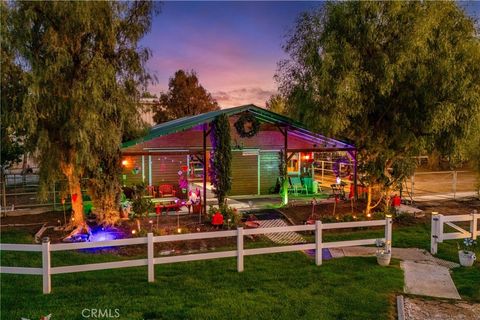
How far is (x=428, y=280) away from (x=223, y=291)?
4.30 m

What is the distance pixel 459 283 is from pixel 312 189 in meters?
11.7

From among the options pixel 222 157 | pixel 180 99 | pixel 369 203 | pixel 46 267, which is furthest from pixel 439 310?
pixel 180 99

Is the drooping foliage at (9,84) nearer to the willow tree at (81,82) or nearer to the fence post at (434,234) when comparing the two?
the willow tree at (81,82)

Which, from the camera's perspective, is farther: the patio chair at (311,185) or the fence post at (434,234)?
the patio chair at (311,185)

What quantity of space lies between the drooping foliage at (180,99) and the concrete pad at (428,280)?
3633cm

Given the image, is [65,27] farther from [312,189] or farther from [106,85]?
[312,189]

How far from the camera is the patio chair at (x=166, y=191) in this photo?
17.3m

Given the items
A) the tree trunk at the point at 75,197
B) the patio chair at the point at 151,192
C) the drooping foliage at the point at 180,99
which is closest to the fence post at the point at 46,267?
the tree trunk at the point at 75,197

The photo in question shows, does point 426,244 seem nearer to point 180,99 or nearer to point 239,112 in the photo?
point 239,112

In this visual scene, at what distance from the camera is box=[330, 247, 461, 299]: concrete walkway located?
6.90 metres

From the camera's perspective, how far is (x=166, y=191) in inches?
683

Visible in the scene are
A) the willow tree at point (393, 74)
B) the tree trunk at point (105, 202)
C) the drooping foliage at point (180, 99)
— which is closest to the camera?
the tree trunk at point (105, 202)

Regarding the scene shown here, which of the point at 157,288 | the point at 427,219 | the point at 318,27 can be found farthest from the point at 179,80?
the point at 157,288

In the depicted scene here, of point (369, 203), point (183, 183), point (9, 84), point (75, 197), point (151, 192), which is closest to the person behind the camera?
point (9, 84)
